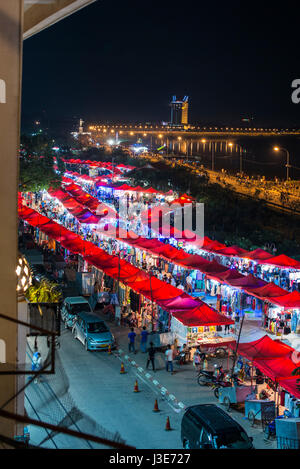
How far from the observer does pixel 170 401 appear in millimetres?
10758

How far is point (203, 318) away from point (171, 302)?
1.32 m

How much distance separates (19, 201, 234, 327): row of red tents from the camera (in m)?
13.5

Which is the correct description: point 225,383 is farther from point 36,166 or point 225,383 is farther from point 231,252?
point 36,166

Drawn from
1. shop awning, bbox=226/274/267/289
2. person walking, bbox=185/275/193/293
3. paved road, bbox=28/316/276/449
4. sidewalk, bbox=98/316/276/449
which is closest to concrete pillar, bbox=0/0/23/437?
paved road, bbox=28/316/276/449

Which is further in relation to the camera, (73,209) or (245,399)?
(73,209)

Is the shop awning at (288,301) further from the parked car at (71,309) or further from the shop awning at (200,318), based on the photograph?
the parked car at (71,309)

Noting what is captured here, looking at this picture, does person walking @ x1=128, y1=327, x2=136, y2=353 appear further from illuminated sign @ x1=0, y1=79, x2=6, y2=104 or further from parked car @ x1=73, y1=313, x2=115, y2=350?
illuminated sign @ x1=0, y1=79, x2=6, y2=104

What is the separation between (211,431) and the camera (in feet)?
25.9

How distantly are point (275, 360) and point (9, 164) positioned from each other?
6854 mm

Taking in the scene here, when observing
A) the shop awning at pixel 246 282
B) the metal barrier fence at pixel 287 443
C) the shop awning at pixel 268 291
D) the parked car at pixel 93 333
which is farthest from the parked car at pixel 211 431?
A: the shop awning at pixel 246 282

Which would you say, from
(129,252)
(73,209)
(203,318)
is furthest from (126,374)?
(73,209)
